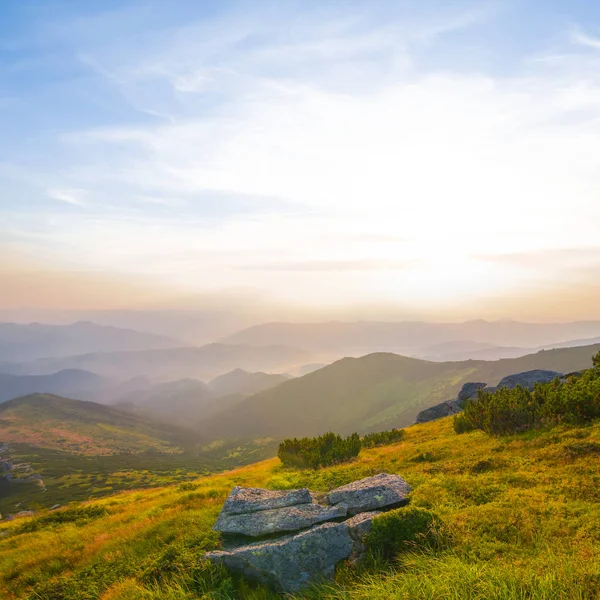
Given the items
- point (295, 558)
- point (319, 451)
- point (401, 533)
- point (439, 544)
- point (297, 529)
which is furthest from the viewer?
point (319, 451)

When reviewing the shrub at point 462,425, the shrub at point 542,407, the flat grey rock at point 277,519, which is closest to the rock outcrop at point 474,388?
the shrub at point 462,425

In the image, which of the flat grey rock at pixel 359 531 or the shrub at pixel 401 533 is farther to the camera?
the flat grey rock at pixel 359 531

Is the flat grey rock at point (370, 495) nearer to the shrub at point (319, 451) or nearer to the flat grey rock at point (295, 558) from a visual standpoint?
the flat grey rock at point (295, 558)

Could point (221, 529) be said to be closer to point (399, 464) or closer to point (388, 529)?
point (388, 529)

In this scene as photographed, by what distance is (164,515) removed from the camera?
645 inches

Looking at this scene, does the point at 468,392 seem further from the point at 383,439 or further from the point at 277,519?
the point at 277,519

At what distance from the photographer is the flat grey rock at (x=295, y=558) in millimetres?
8945

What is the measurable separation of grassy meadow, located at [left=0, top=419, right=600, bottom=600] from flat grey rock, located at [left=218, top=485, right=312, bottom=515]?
1.03 m

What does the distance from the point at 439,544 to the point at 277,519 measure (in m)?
4.60

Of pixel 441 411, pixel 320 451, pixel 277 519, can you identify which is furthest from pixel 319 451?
pixel 441 411

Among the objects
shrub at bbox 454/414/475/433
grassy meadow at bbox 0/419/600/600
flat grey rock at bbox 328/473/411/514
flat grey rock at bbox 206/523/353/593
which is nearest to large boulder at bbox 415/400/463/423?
shrub at bbox 454/414/475/433

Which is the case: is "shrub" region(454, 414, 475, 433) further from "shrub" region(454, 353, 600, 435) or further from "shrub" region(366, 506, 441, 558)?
"shrub" region(366, 506, 441, 558)

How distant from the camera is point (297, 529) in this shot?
10602 millimetres

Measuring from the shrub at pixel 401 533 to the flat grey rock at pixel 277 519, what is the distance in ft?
6.42
